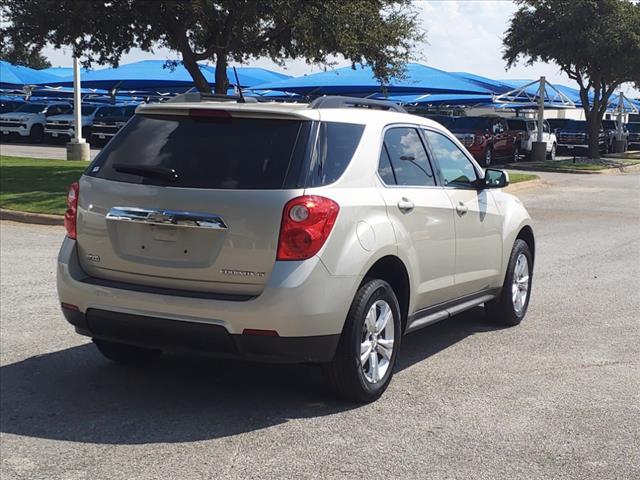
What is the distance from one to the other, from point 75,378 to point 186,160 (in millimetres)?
1769

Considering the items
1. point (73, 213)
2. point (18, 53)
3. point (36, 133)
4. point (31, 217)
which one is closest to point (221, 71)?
point (18, 53)

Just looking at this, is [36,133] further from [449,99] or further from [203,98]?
[203,98]

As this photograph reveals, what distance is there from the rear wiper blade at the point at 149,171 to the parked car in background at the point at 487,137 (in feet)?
88.8

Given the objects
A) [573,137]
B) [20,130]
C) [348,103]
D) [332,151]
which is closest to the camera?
[332,151]

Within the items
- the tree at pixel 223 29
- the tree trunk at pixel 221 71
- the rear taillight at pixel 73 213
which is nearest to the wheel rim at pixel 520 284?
the rear taillight at pixel 73 213

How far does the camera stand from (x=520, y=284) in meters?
7.59

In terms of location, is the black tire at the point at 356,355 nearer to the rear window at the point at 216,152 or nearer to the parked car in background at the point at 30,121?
the rear window at the point at 216,152

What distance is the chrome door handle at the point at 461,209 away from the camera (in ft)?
20.7

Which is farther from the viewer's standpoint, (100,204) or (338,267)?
(100,204)

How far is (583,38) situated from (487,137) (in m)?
5.11

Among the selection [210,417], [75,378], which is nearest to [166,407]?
[210,417]

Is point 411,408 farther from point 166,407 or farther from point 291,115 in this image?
point 291,115

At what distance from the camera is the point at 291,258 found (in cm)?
476

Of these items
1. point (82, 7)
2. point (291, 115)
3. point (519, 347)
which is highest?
point (82, 7)
